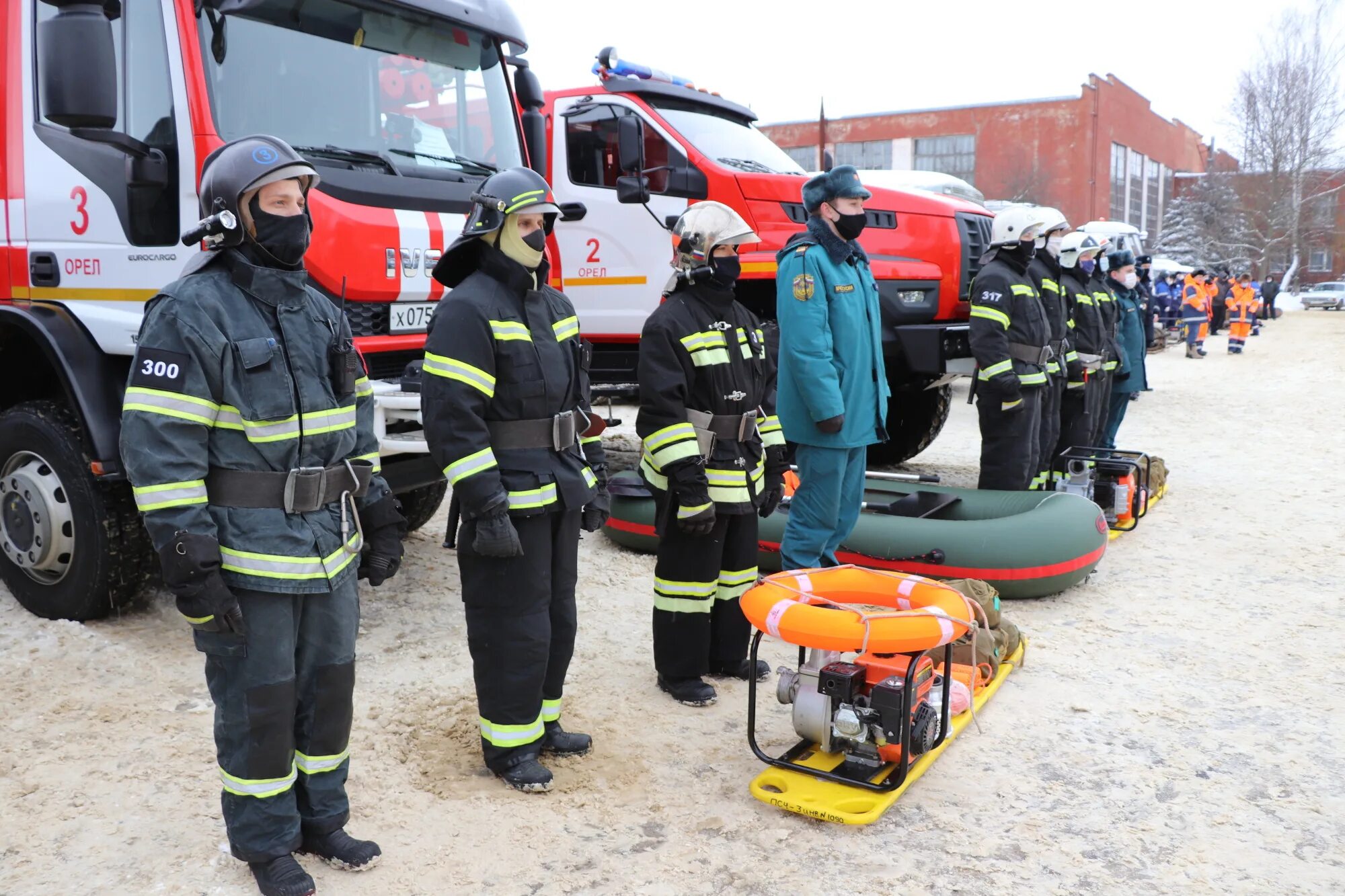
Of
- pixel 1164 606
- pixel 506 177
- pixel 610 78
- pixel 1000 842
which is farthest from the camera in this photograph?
pixel 610 78

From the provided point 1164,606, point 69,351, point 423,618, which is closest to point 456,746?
point 423,618

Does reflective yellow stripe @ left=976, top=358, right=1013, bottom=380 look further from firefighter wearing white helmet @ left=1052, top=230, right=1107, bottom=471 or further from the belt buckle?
the belt buckle

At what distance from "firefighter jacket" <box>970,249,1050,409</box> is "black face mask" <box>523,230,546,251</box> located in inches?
161

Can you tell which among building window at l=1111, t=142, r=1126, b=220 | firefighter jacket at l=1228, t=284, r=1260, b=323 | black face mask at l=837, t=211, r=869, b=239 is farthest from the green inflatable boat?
building window at l=1111, t=142, r=1126, b=220

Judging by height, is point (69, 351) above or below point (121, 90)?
below

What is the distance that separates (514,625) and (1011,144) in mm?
53960

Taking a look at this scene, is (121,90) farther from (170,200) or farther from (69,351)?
(69,351)

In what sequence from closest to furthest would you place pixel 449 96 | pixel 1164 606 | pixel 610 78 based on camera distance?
pixel 449 96 < pixel 1164 606 < pixel 610 78

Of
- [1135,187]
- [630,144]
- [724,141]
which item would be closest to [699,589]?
[630,144]

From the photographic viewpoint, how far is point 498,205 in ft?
12.0

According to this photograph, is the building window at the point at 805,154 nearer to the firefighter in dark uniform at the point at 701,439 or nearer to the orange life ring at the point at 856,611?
the firefighter in dark uniform at the point at 701,439

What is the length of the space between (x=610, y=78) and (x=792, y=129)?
156 feet

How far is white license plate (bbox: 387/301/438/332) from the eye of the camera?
5.00 m

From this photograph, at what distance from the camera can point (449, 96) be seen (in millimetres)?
5473
